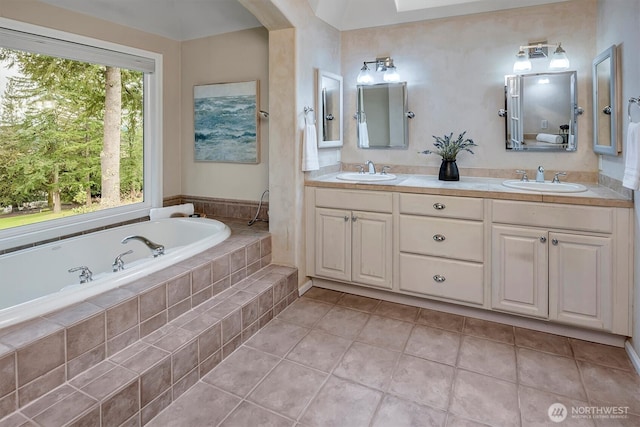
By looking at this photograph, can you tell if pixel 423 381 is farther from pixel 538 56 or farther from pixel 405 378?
pixel 538 56

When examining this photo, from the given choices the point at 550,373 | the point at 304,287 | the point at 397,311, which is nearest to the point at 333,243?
the point at 304,287

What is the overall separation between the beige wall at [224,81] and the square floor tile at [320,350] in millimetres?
1611

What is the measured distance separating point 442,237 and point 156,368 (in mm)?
1909

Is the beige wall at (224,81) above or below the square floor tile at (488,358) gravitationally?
above

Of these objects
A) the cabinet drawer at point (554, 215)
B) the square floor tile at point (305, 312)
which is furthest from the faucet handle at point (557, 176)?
the square floor tile at point (305, 312)

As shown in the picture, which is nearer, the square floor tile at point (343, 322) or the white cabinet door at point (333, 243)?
the square floor tile at point (343, 322)

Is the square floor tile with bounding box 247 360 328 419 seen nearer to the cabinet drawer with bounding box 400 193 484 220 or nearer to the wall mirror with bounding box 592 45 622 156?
the cabinet drawer with bounding box 400 193 484 220

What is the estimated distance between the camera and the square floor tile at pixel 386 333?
233 centimetres

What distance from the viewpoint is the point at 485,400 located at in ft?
5.92

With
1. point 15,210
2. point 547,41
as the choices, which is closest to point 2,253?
point 15,210

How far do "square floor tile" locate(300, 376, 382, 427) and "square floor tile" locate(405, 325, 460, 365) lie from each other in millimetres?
484

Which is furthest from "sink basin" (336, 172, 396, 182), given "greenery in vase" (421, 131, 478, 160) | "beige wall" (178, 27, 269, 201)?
"beige wall" (178, 27, 269, 201)

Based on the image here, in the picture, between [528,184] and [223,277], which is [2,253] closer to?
[223,277]

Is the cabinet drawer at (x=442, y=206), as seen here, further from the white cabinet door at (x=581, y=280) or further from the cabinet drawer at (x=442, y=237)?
the white cabinet door at (x=581, y=280)
